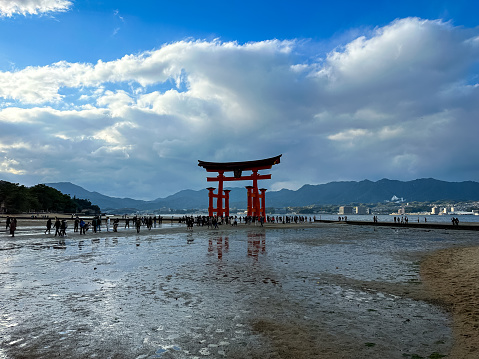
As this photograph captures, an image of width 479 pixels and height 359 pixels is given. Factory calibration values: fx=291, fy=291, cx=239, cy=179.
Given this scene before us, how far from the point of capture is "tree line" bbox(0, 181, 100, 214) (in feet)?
246

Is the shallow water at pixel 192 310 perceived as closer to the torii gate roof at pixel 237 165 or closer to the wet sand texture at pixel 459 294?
the wet sand texture at pixel 459 294

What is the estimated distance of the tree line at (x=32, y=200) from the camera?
246ft

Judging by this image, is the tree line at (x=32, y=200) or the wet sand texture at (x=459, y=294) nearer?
the wet sand texture at (x=459, y=294)

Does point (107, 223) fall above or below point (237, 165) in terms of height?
below

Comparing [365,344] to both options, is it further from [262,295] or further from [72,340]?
[72,340]

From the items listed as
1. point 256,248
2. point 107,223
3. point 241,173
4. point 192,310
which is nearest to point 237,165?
point 241,173

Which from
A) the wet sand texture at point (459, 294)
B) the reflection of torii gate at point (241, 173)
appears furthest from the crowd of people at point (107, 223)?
the wet sand texture at point (459, 294)

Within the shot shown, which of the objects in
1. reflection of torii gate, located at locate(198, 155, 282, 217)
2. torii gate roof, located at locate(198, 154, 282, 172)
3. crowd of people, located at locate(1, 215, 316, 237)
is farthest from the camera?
reflection of torii gate, located at locate(198, 155, 282, 217)

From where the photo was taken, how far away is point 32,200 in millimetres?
82875

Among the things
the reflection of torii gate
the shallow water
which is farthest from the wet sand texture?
the reflection of torii gate

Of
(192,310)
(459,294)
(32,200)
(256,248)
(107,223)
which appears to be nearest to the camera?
(192,310)

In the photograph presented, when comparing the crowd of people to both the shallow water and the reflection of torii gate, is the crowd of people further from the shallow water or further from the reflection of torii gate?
the shallow water

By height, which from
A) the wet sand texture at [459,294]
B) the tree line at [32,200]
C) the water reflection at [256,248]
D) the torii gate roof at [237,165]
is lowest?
the water reflection at [256,248]

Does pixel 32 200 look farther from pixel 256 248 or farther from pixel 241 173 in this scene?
pixel 256 248
